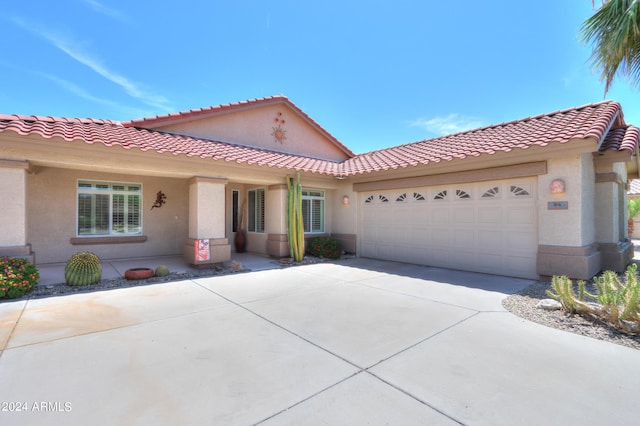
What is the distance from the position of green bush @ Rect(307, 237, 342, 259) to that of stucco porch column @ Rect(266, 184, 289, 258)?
3.79ft

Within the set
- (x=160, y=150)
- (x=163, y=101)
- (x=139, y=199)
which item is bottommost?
(x=139, y=199)

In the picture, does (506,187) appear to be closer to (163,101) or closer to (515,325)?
(515,325)

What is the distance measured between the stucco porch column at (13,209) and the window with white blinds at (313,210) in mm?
8868

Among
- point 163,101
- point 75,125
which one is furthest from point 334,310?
point 163,101

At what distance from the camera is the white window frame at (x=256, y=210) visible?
45.0 feet

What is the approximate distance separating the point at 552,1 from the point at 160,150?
12.9 meters

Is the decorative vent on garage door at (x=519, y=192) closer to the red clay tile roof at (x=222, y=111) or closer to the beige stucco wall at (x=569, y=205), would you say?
the beige stucco wall at (x=569, y=205)

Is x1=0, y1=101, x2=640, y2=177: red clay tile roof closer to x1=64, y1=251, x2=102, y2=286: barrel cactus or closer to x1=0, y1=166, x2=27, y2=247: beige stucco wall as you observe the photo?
x1=0, y1=166, x2=27, y2=247: beige stucco wall

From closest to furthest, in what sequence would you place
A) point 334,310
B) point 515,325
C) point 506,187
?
point 515,325, point 334,310, point 506,187

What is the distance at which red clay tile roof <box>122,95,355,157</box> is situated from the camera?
36.1 feet

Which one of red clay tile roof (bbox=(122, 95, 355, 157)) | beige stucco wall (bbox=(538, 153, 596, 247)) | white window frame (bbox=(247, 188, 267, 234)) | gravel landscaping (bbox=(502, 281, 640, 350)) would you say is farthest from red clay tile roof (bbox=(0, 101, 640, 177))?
gravel landscaping (bbox=(502, 281, 640, 350))

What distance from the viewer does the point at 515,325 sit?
5.14 m

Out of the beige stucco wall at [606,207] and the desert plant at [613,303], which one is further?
the beige stucco wall at [606,207]

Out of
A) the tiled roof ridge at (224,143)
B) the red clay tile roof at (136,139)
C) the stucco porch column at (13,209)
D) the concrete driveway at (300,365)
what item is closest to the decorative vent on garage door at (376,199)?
the red clay tile roof at (136,139)
